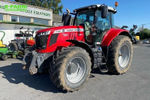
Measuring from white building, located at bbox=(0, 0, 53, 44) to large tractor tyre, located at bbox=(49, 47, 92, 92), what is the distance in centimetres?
1068

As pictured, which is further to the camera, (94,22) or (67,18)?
(67,18)

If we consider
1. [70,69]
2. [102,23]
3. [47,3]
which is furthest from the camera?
[47,3]

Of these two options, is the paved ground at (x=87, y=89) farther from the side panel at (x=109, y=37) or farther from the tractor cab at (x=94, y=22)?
the tractor cab at (x=94, y=22)

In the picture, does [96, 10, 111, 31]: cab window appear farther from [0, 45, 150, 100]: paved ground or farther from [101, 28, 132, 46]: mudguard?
[0, 45, 150, 100]: paved ground

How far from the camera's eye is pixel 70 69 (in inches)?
147

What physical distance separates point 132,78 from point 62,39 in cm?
266

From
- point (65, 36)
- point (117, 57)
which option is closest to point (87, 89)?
point (65, 36)

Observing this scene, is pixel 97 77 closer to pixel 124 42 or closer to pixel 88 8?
pixel 124 42

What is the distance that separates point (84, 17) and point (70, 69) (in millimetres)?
2236

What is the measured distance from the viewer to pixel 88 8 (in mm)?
4832

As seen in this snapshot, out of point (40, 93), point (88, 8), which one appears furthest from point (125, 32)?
point (40, 93)

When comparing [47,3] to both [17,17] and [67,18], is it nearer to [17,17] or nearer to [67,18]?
[17,17]

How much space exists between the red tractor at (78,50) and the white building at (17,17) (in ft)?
33.3

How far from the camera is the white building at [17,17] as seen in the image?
1345 cm
